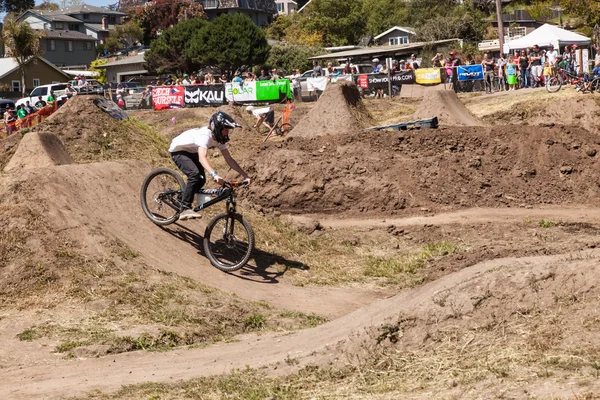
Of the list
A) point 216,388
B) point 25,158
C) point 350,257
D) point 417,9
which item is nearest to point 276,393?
point 216,388

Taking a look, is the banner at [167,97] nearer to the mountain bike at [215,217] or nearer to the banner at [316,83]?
the banner at [316,83]

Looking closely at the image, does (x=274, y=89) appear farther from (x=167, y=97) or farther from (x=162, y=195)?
(x=162, y=195)

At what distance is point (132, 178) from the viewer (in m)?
14.3

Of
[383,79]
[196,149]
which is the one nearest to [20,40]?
[383,79]

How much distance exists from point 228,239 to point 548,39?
1384 inches

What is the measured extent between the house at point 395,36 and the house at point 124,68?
23835mm

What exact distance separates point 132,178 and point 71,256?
3.26m

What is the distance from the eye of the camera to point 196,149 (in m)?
12.7

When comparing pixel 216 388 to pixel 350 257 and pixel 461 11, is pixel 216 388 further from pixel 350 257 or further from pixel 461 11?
pixel 461 11

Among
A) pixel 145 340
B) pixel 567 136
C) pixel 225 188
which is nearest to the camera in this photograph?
pixel 145 340

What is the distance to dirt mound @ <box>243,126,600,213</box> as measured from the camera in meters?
18.8

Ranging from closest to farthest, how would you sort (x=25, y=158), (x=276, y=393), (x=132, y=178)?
(x=276, y=393) < (x=132, y=178) < (x=25, y=158)

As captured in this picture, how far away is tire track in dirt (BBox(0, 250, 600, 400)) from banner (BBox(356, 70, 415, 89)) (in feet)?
95.2

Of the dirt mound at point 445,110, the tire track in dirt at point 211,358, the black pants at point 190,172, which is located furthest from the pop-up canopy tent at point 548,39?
the tire track in dirt at point 211,358
